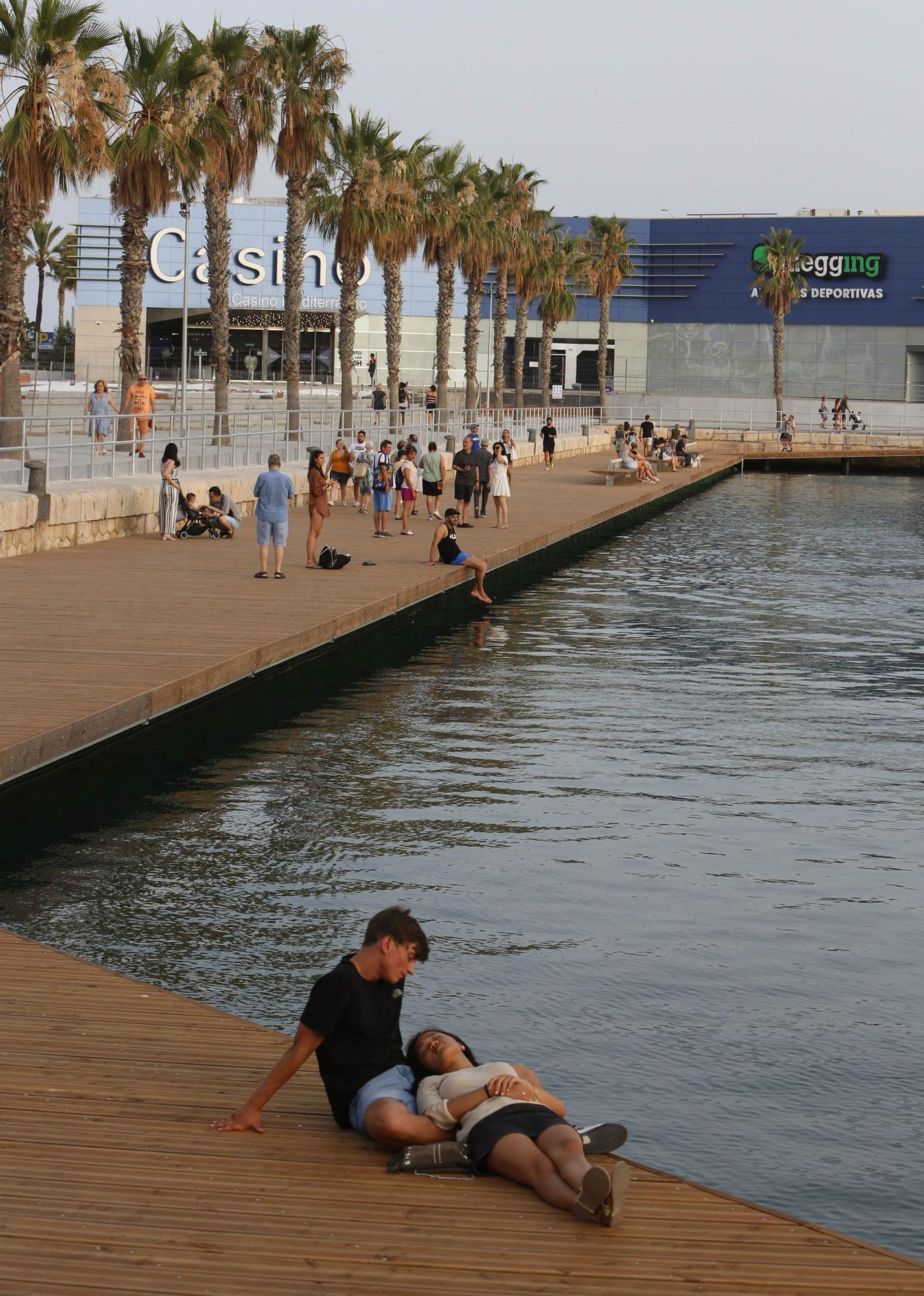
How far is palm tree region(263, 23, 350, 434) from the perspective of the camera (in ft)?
155

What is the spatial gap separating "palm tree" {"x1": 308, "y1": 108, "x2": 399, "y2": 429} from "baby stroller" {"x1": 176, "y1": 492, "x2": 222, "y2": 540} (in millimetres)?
23370

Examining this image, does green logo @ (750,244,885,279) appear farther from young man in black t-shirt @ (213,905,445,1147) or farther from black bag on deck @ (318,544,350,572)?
young man in black t-shirt @ (213,905,445,1147)

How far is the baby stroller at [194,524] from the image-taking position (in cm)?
2872

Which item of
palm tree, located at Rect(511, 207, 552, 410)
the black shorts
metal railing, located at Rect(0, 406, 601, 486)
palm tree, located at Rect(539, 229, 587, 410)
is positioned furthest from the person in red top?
palm tree, located at Rect(539, 229, 587, 410)

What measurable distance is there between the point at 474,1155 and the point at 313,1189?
0.58 meters

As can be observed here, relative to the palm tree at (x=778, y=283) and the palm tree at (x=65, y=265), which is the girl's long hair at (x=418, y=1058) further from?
the palm tree at (x=65, y=265)

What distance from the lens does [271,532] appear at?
903 inches

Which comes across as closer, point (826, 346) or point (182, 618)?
point (182, 618)

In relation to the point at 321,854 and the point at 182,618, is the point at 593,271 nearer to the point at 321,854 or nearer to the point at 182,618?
the point at 182,618

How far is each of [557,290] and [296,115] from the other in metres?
37.5

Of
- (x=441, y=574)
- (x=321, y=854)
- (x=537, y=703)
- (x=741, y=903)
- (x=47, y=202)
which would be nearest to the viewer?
(x=741, y=903)

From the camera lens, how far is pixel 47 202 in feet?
110

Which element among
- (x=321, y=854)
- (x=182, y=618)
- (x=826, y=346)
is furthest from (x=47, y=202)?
(x=826, y=346)

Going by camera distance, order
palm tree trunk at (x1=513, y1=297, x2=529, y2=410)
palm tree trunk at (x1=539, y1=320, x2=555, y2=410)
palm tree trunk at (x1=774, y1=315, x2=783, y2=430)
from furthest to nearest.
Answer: palm tree trunk at (x1=774, y1=315, x2=783, y2=430), palm tree trunk at (x1=539, y1=320, x2=555, y2=410), palm tree trunk at (x1=513, y1=297, x2=529, y2=410)
